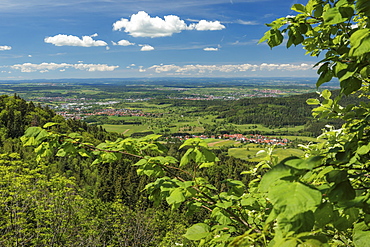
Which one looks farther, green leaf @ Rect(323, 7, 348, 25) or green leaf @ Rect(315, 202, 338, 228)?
green leaf @ Rect(323, 7, 348, 25)

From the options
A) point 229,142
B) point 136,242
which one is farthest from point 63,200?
point 229,142

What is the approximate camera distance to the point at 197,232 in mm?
2920

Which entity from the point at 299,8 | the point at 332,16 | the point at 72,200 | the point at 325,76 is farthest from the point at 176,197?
the point at 72,200

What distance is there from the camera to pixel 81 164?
71.6 metres

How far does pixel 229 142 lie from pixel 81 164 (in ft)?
415

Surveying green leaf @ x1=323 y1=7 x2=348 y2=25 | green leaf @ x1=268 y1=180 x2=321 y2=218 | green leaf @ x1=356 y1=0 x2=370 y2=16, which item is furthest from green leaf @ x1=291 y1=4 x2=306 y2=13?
green leaf @ x1=268 y1=180 x2=321 y2=218

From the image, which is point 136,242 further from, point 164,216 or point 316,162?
point 316,162

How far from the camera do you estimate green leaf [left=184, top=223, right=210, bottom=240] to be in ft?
9.11

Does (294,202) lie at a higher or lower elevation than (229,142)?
higher

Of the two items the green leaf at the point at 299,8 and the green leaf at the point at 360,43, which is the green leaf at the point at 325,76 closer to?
the green leaf at the point at 360,43

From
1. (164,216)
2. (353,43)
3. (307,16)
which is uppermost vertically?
(307,16)

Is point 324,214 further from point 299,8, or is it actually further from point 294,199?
point 299,8

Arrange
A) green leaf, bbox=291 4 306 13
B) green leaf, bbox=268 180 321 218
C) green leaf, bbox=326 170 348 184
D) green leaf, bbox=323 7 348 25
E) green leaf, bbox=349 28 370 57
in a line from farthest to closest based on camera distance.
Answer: green leaf, bbox=291 4 306 13
green leaf, bbox=323 7 348 25
green leaf, bbox=349 28 370 57
green leaf, bbox=326 170 348 184
green leaf, bbox=268 180 321 218

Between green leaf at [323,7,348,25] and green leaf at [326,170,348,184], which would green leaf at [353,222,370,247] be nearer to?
green leaf at [326,170,348,184]
